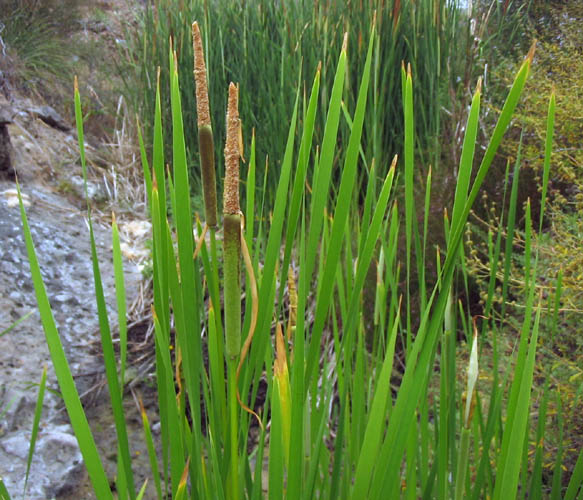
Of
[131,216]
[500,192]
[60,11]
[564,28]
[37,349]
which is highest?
[60,11]

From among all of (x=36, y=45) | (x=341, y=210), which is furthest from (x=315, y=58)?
(x=36, y=45)

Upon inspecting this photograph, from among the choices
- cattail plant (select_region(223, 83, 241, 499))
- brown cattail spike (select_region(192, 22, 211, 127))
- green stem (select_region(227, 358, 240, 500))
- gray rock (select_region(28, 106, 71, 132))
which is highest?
brown cattail spike (select_region(192, 22, 211, 127))

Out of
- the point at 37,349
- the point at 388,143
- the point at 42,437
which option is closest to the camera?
the point at 42,437

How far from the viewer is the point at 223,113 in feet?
7.84

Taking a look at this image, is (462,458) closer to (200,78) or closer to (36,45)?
(200,78)

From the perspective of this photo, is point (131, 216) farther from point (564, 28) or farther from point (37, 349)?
point (564, 28)

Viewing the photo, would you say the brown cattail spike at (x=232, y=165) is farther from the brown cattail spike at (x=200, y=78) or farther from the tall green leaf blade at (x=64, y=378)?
the tall green leaf blade at (x=64, y=378)

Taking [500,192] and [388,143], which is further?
[388,143]

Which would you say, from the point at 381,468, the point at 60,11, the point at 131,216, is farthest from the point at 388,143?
the point at 60,11

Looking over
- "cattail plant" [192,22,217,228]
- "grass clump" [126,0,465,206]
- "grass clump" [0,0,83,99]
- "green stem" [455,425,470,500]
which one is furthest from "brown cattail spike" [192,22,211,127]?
"grass clump" [0,0,83,99]

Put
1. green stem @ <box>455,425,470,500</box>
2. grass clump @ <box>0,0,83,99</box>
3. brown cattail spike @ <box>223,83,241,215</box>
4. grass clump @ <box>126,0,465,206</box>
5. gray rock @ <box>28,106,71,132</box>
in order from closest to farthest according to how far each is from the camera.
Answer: brown cattail spike @ <box>223,83,241,215</box> → green stem @ <box>455,425,470,500</box> → grass clump @ <box>126,0,465,206</box> → gray rock @ <box>28,106,71,132</box> → grass clump @ <box>0,0,83,99</box>

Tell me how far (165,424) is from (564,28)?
1.89m

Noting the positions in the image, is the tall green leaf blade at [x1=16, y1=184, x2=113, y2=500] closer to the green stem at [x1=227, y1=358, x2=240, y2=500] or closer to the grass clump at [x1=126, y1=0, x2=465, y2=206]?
the green stem at [x1=227, y1=358, x2=240, y2=500]

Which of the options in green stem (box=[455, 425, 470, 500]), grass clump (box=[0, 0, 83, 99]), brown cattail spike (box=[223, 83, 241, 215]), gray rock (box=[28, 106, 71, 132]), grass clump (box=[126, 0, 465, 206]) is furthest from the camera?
grass clump (box=[0, 0, 83, 99])
